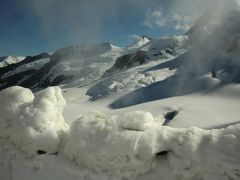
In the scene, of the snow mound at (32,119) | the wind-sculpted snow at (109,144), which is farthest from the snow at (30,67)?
the wind-sculpted snow at (109,144)

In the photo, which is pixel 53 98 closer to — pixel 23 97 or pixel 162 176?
pixel 23 97

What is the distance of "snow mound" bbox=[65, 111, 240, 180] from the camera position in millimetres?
4391

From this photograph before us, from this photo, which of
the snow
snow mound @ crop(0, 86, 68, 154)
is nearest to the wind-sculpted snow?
snow mound @ crop(0, 86, 68, 154)

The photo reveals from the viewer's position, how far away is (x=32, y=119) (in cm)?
550

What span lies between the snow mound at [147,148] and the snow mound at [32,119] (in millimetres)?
348

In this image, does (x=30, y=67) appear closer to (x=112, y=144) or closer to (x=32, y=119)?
(x=32, y=119)

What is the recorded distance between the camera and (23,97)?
596 centimetres

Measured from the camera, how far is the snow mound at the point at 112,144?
4.71m

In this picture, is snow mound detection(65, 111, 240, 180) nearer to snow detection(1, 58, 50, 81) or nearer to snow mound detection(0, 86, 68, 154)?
snow mound detection(0, 86, 68, 154)

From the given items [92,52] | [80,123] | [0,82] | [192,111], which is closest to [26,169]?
[80,123]

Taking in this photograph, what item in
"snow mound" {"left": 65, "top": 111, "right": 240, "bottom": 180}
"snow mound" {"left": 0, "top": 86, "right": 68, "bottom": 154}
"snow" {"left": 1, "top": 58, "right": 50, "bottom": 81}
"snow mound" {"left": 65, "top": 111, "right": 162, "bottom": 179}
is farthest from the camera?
"snow" {"left": 1, "top": 58, "right": 50, "bottom": 81}

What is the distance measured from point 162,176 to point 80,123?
1.32 metres

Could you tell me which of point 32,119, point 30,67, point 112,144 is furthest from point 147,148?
point 30,67

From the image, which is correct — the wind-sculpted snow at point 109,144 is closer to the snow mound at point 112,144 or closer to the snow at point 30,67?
the snow mound at point 112,144
